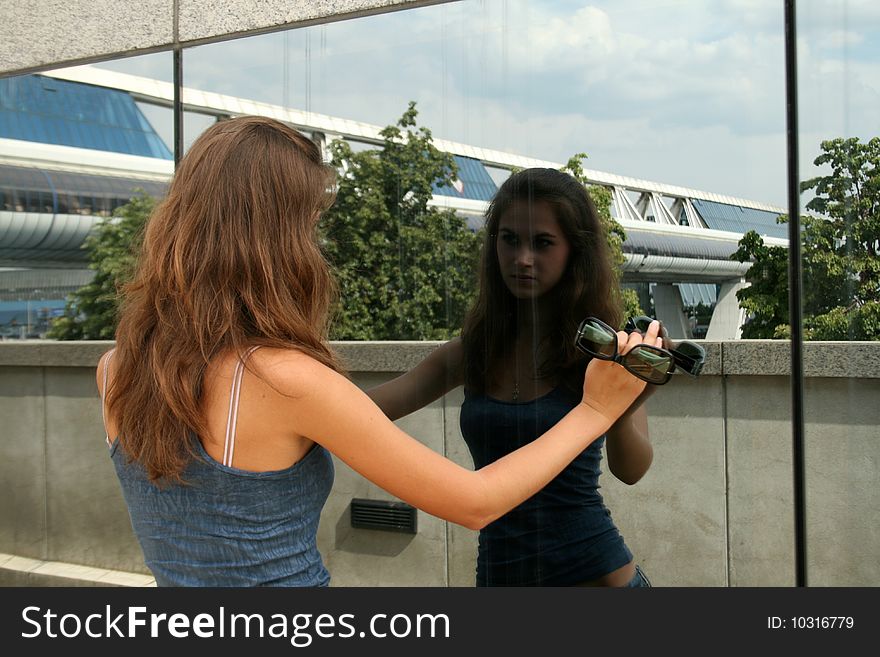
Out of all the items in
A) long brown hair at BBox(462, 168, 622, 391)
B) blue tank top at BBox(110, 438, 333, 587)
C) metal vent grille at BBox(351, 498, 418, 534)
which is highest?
long brown hair at BBox(462, 168, 622, 391)

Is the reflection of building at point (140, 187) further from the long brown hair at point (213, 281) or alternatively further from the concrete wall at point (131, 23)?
the long brown hair at point (213, 281)

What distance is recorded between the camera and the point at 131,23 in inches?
130

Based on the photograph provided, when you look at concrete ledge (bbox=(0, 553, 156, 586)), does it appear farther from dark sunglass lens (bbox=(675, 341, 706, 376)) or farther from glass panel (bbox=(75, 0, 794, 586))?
dark sunglass lens (bbox=(675, 341, 706, 376))

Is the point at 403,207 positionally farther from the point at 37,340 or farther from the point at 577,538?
the point at 37,340

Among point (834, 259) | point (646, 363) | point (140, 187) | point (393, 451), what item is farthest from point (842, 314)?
point (140, 187)

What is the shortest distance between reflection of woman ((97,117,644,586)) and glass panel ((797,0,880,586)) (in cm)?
106

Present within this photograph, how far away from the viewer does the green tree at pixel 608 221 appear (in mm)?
2447

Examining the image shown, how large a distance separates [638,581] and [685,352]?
670 mm

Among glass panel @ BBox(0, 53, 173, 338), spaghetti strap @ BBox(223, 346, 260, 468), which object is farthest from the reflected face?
glass panel @ BBox(0, 53, 173, 338)

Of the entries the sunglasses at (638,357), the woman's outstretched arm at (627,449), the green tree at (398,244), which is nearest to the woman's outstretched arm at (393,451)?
the sunglasses at (638,357)

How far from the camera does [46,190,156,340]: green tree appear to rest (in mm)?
3459
